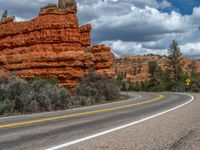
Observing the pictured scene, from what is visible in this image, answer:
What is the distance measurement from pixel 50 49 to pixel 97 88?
8.27m

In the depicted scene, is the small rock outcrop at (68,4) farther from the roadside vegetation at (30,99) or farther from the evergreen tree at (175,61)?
the evergreen tree at (175,61)

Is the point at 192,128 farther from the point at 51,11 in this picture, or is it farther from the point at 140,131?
the point at 51,11

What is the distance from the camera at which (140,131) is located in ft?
31.3

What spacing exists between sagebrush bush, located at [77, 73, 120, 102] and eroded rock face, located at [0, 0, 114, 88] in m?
2.32

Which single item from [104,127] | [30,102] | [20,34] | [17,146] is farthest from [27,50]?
[17,146]

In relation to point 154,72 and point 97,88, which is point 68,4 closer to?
point 97,88

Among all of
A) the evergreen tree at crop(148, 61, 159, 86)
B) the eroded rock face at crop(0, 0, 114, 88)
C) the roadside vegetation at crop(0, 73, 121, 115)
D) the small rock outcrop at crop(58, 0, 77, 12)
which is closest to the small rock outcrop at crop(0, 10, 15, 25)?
the eroded rock face at crop(0, 0, 114, 88)

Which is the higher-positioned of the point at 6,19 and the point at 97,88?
the point at 6,19

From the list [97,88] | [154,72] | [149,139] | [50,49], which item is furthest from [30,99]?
[154,72]

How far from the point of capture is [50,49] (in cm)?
3819

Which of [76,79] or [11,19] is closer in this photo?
[76,79]

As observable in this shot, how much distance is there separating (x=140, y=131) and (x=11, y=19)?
118ft

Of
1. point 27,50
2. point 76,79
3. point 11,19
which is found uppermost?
point 11,19

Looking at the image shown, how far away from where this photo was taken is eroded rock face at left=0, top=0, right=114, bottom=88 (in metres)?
37.4
